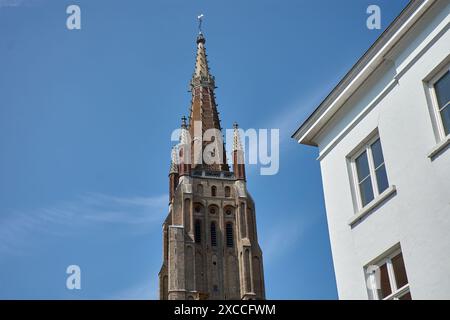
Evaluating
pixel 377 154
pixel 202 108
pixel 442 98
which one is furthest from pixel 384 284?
pixel 202 108

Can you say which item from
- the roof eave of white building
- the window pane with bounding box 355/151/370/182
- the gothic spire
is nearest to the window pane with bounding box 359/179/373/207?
the window pane with bounding box 355/151/370/182

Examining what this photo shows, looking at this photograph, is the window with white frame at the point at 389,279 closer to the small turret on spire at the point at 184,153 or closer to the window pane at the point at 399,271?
the window pane at the point at 399,271

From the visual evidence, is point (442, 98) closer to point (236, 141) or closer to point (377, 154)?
point (377, 154)

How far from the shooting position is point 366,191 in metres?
15.9

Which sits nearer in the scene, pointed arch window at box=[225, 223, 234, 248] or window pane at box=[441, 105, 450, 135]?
window pane at box=[441, 105, 450, 135]

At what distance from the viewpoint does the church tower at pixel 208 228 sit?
7906cm

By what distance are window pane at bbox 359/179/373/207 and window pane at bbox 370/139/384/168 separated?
47 cm

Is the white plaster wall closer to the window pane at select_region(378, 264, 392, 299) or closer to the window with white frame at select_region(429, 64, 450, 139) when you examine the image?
the window with white frame at select_region(429, 64, 450, 139)

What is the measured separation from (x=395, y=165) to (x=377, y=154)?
108 cm

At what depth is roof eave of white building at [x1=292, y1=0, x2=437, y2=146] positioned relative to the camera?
1470 cm

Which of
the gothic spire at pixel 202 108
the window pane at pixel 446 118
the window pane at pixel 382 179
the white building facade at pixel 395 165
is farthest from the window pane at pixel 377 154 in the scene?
the gothic spire at pixel 202 108

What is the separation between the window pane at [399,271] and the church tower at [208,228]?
59.4 m
